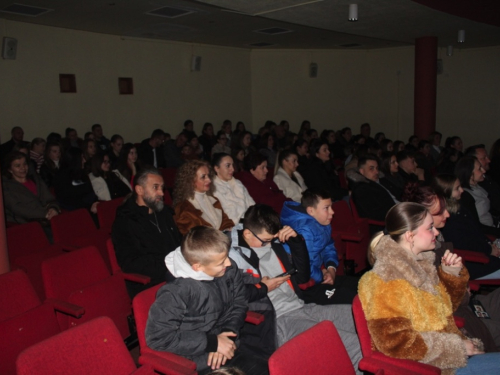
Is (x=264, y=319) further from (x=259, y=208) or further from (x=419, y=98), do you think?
(x=419, y=98)

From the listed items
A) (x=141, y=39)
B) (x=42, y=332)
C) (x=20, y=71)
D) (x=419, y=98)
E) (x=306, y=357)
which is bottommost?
(x=42, y=332)

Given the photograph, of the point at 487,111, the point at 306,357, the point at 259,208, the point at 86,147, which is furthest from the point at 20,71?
the point at 487,111

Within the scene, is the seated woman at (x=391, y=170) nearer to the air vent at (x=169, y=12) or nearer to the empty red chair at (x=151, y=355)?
the empty red chair at (x=151, y=355)

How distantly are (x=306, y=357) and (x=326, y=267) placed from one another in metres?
1.61

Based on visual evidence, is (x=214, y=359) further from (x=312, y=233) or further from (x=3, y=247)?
(x=3, y=247)

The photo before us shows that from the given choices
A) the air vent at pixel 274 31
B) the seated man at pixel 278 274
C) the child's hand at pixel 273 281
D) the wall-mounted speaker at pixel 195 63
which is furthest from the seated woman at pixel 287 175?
the wall-mounted speaker at pixel 195 63

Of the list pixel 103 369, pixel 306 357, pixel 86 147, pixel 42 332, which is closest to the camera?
pixel 306 357

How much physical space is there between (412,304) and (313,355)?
0.55 meters

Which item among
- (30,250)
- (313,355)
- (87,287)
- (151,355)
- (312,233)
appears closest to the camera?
(313,355)

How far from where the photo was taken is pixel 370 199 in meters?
4.63

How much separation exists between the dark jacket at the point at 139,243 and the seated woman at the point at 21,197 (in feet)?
4.57

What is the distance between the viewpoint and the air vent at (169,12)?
22.7 ft

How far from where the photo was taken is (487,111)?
11914 mm

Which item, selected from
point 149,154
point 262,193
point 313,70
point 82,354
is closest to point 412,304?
point 82,354
